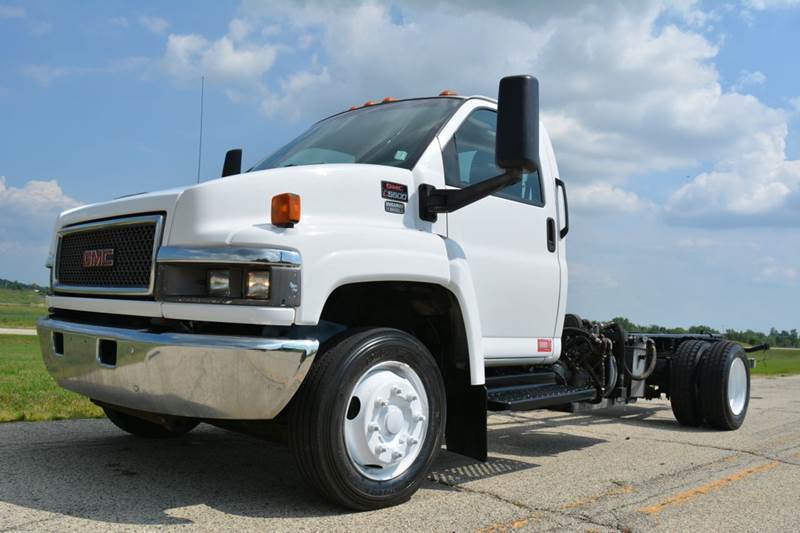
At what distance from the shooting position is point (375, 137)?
477 centimetres

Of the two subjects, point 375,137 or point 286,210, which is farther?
point 375,137

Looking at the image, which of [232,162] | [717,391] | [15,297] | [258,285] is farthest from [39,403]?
[15,297]

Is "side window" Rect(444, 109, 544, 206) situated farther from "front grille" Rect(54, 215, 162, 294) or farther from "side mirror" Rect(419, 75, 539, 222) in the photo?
"front grille" Rect(54, 215, 162, 294)

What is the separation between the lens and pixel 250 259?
338 cm

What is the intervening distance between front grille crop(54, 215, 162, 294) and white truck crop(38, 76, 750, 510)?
0.01 meters

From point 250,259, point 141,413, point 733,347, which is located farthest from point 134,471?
point 733,347

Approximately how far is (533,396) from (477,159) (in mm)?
1561

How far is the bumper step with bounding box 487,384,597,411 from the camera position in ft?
14.8

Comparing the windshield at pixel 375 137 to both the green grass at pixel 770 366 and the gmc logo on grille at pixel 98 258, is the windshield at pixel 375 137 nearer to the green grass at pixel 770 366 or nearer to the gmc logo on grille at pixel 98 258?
the gmc logo on grille at pixel 98 258

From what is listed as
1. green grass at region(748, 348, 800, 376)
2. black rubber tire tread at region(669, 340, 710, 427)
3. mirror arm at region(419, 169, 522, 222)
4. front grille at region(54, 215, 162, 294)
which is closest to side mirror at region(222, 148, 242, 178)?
front grille at region(54, 215, 162, 294)

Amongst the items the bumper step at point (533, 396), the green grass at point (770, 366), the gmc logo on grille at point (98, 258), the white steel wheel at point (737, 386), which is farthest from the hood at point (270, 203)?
the green grass at point (770, 366)

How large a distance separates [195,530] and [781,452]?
16.4ft

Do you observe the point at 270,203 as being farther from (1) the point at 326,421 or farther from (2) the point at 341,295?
(1) the point at 326,421

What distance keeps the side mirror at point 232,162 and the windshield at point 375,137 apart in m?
0.72
